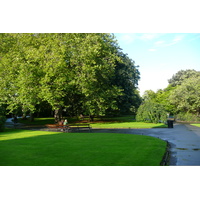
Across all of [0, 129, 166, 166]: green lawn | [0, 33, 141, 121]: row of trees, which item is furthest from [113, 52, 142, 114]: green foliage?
[0, 129, 166, 166]: green lawn

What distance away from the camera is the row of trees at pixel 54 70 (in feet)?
78.0

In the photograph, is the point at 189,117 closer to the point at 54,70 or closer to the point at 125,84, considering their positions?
the point at 125,84

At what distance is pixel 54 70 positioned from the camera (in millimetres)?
23391

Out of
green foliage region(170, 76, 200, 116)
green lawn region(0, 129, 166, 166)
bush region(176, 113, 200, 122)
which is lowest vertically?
green lawn region(0, 129, 166, 166)

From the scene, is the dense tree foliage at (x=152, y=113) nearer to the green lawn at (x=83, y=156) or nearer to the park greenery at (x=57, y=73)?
the park greenery at (x=57, y=73)

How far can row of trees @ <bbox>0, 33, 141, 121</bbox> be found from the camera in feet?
78.0

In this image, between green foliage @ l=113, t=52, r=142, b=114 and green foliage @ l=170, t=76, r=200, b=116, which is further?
green foliage @ l=113, t=52, r=142, b=114

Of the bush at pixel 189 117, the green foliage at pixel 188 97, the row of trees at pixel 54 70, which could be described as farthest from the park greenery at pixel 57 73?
the green foliage at pixel 188 97

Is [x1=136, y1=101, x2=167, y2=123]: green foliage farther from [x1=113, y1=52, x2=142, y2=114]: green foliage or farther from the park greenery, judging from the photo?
[x1=113, y1=52, x2=142, y2=114]: green foliage

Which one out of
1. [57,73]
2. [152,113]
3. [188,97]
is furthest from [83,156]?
[188,97]
